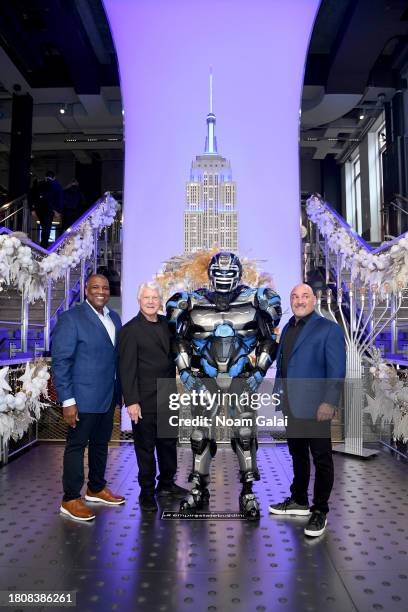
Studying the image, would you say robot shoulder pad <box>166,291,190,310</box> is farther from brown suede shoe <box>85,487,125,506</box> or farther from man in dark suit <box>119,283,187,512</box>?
brown suede shoe <box>85,487,125,506</box>

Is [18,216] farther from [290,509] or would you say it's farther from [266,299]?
[290,509]

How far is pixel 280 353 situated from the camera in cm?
345

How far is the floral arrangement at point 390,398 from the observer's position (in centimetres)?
460

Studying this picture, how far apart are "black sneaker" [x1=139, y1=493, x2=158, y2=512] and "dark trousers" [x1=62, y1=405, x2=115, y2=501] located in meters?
0.35

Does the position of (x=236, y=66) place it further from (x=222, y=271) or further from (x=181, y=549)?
(x=181, y=549)

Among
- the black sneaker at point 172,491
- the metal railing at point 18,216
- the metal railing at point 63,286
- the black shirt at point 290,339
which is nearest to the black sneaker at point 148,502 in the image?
the black sneaker at point 172,491

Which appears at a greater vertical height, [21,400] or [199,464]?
[21,400]

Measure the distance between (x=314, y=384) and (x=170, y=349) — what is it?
1056mm

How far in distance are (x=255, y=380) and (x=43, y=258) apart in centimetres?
412

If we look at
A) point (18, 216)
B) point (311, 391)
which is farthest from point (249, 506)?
point (18, 216)

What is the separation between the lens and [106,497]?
3.61 m

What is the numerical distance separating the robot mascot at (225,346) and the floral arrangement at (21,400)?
162cm

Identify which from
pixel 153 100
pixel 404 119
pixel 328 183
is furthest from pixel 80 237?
pixel 328 183

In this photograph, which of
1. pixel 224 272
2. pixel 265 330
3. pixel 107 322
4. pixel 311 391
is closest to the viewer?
pixel 311 391
